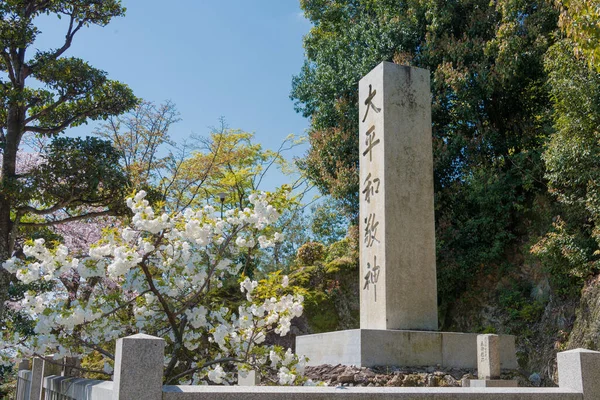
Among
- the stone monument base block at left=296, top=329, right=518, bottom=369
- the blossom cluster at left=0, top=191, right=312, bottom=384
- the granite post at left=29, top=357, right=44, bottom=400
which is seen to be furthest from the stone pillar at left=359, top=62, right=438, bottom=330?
the granite post at left=29, top=357, right=44, bottom=400

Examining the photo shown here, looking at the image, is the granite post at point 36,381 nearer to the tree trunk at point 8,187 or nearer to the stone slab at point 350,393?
the tree trunk at point 8,187

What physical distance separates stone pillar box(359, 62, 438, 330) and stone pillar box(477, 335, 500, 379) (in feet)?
3.91

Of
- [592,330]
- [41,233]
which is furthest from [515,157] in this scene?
[41,233]

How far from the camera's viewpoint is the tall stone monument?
5.92 meters

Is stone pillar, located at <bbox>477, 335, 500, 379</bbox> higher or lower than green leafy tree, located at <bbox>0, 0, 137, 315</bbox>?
lower

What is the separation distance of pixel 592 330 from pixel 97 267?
25.6ft

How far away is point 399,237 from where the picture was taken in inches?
254

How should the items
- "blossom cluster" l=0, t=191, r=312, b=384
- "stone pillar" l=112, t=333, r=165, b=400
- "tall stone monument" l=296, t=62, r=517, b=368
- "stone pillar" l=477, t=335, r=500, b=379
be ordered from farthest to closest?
"tall stone monument" l=296, t=62, r=517, b=368 → "stone pillar" l=477, t=335, r=500, b=379 → "blossom cluster" l=0, t=191, r=312, b=384 → "stone pillar" l=112, t=333, r=165, b=400

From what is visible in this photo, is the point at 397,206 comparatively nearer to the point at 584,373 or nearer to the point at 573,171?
the point at 584,373

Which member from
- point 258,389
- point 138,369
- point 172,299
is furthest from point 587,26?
point 138,369

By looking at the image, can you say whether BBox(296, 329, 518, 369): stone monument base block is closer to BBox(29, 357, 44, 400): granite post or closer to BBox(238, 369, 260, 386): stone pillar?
BBox(238, 369, 260, 386): stone pillar

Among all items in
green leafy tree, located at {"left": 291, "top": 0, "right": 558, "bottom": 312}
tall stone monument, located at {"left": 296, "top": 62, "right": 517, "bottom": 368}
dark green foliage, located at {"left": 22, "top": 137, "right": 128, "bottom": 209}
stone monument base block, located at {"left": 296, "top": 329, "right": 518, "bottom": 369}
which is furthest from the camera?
green leafy tree, located at {"left": 291, "top": 0, "right": 558, "bottom": 312}

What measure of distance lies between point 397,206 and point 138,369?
14.6 feet

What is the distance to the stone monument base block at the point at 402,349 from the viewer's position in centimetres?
551
